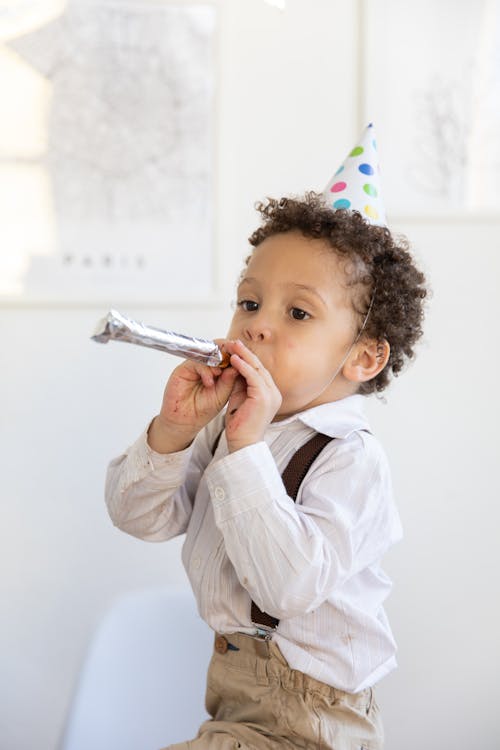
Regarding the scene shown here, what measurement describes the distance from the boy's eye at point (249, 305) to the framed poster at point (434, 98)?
58 cm

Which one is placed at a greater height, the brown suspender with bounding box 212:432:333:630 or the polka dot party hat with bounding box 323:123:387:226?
the polka dot party hat with bounding box 323:123:387:226

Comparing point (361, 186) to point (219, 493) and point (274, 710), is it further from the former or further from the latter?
point (274, 710)

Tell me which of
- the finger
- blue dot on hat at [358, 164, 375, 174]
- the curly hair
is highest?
blue dot on hat at [358, 164, 375, 174]

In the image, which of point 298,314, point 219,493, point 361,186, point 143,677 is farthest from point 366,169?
point 143,677

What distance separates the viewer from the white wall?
1.40 metres

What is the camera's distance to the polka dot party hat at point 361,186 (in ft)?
3.29

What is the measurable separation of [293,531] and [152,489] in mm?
218

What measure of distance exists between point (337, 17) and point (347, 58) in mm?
73

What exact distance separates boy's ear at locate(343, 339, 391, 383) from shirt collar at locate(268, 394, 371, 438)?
0.03 m

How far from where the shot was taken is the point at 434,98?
1.42 m

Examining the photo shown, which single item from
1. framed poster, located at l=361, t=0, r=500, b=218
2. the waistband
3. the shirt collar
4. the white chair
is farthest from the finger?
framed poster, located at l=361, t=0, r=500, b=218

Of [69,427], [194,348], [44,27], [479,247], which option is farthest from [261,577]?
[44,27]

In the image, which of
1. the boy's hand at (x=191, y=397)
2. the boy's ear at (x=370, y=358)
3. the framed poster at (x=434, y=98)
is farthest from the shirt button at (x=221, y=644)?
the framed poster at (x=434, y=98)

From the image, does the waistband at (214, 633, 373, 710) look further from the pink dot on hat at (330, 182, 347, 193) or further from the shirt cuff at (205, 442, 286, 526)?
the pink dot on hat at (330, 182, 347, 193)
